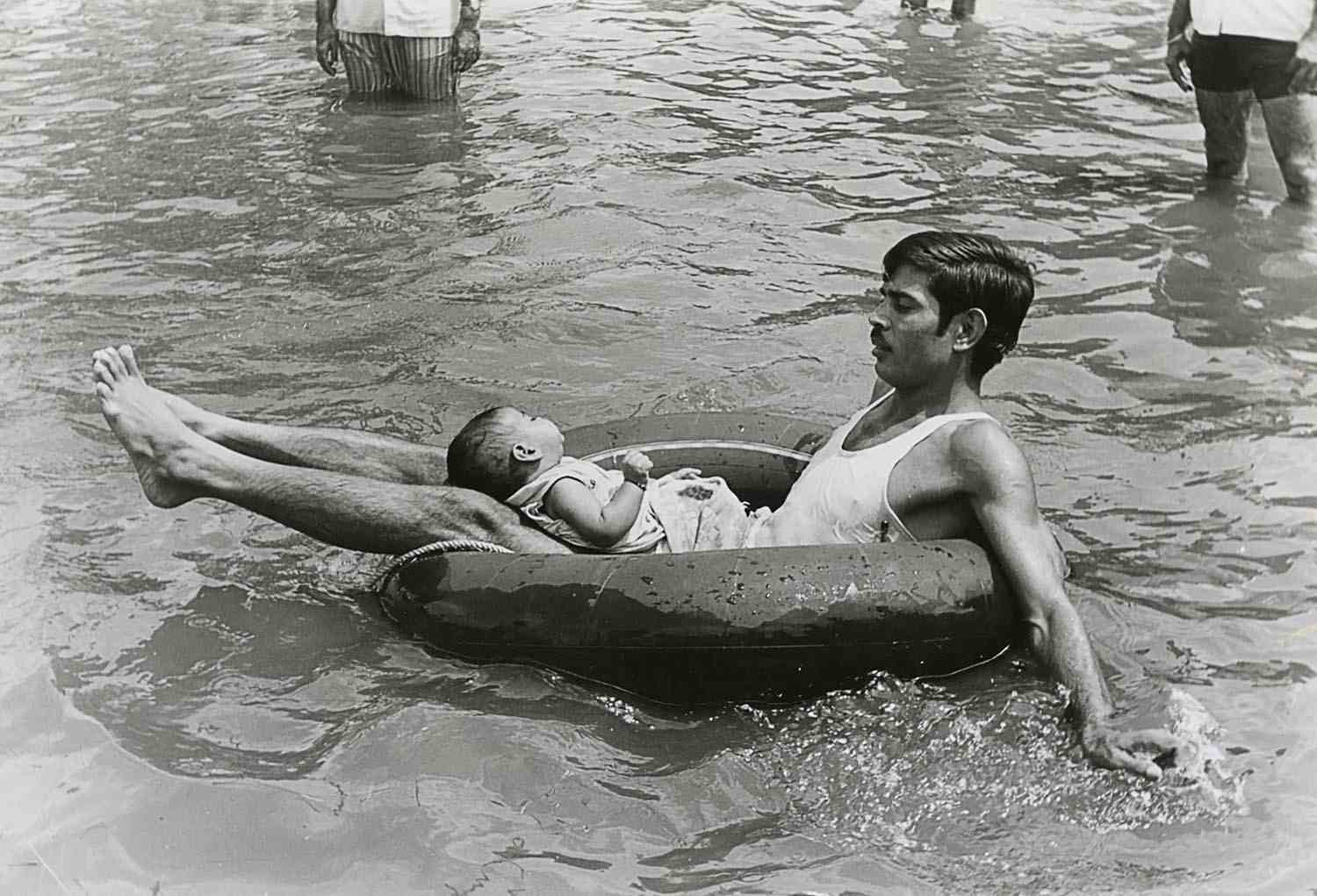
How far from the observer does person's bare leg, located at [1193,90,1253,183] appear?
29.3ft

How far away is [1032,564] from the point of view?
13.8 feet

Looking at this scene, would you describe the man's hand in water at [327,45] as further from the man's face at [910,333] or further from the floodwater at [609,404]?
the man's face at [910,333]

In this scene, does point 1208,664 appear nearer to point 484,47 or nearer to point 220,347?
point 220,347

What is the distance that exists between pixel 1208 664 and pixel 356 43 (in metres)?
8.19

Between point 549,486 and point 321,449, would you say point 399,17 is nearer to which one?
point 321,449

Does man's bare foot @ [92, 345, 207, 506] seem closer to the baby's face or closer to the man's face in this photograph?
the baby's face

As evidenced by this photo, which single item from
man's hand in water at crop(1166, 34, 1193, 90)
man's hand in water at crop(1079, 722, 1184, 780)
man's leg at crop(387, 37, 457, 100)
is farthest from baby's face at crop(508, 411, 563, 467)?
man's leg at crop(387, 37, 457, 100)

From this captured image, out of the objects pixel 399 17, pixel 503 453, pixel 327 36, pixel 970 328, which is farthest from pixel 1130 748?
pixel 327 36

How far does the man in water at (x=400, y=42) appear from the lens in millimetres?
10391

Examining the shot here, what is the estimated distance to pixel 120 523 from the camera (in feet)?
17.9

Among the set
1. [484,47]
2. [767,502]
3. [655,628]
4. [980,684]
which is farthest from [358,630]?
[484,47]

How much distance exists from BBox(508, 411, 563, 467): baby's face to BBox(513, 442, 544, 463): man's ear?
15 mm

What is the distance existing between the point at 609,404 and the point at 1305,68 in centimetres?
463

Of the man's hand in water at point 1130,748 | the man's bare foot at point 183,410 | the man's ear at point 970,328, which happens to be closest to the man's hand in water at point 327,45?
the man's bare foot at point 183,410
